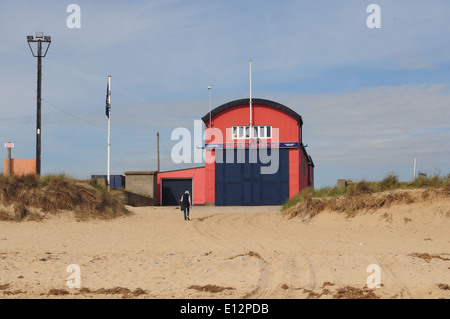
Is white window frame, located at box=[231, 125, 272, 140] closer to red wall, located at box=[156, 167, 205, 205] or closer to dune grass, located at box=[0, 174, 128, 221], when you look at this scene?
red wall, located at box=[156, 167, 205, 205]

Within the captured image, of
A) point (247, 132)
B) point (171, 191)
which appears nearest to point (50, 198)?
point (247, 132)

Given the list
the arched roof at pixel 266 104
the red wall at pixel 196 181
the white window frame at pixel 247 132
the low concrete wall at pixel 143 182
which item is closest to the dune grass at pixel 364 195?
the white window frame at pixel 247 132

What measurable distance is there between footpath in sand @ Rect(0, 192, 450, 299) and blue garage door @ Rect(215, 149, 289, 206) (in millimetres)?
14389

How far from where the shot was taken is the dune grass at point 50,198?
22938 millimetres

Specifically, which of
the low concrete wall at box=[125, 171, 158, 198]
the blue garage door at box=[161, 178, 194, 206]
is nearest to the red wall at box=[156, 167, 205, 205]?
the blue garage door at box=[161, 178, 194, 206]

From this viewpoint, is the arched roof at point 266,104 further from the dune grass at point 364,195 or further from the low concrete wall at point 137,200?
the dune grass at point 364,195

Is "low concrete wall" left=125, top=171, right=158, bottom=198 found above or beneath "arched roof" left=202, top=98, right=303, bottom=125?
beneath

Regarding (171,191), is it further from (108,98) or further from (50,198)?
(50,198)

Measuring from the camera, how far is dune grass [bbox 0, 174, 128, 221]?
2294 cm

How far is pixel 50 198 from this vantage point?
2372 cm

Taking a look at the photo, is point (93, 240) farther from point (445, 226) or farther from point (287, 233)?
point (445, 226)
